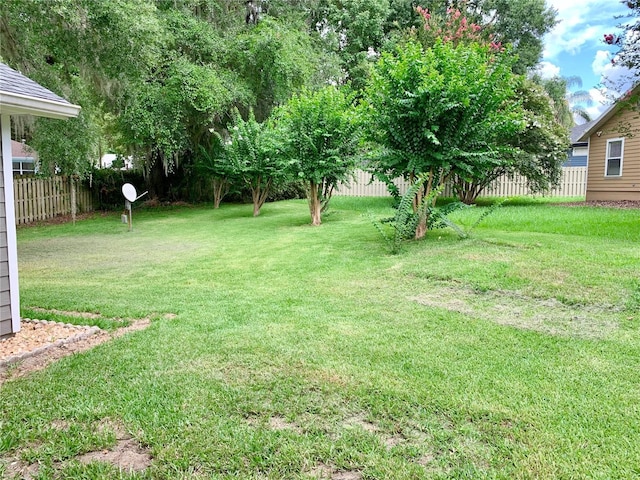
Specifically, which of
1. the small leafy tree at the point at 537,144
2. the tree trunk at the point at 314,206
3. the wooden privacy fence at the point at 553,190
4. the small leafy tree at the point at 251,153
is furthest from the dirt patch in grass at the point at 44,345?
the wooden privacy fence at the point at 553,190

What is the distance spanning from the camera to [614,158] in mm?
13828

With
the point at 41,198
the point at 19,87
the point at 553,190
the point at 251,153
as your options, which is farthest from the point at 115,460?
the point at 553,190

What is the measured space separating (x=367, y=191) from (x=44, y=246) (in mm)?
12658

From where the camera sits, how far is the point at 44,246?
8109mm

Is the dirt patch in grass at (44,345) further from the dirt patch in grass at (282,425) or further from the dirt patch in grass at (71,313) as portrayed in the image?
the dirt patch in grass at (282,425)

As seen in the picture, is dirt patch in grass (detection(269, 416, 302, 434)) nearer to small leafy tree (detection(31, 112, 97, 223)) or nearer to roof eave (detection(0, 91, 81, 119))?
roof eave (detection(0, 91, 81, 119))

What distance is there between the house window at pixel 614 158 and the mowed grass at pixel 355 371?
9843mm

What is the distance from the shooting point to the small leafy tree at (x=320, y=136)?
897 cm

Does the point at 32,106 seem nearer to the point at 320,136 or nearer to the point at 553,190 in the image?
the point at 320,136

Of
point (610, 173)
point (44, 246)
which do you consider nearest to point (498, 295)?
point (44, 246)

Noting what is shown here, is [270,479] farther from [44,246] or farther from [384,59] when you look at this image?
[44,246]

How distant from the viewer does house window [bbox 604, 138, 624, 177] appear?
44.7ft

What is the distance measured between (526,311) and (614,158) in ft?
41.7

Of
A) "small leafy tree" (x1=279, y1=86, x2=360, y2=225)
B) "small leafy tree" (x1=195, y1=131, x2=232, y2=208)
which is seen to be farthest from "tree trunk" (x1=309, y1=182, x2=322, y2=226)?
"small leafy tree" (x1=195, y1=131, x2=232, y2=208)
